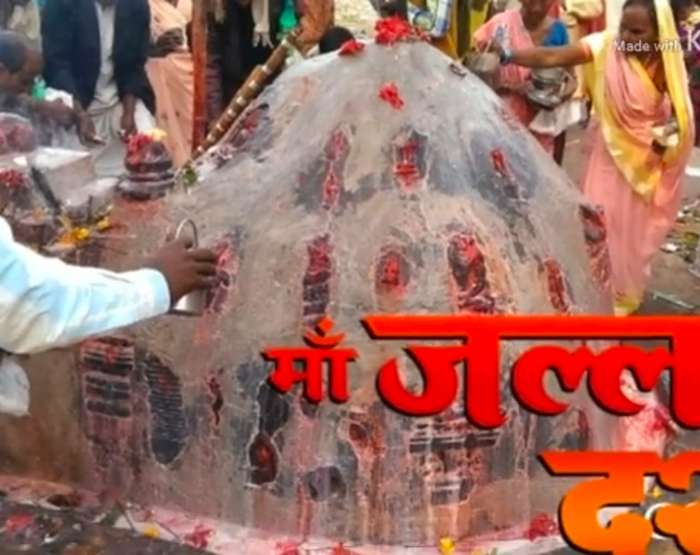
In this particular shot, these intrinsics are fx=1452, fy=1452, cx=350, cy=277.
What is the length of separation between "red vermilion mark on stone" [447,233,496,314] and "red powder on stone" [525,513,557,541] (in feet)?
2.20

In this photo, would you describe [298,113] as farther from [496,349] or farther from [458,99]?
[496,349]

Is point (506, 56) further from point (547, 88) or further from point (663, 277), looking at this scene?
point (663, 277)

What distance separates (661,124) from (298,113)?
2.22m

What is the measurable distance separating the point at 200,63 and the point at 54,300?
4.93 metres

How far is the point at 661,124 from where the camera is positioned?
642 centimetres

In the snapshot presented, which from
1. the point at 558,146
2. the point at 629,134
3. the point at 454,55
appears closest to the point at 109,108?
the point at 454,55

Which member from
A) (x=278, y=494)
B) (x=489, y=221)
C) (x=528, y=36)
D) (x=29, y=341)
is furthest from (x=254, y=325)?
(x=528, y=36)

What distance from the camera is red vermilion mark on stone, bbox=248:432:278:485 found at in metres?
4.37

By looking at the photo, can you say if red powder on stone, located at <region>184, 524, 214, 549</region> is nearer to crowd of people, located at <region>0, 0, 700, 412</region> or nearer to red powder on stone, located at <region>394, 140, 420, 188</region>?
red powder on stone, located at <region>394, 140, 420, 188</region>

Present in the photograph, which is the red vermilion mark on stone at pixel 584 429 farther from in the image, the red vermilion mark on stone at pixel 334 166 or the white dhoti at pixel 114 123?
the white dhoti at pixel 114 123

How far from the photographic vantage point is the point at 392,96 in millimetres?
4629

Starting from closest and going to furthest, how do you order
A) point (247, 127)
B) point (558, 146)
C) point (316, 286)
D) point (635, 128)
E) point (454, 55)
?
point (316, 286), point (247, 127), point (635, 128), point (558, 146), point (454, 55)

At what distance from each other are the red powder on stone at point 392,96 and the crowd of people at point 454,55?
1551mm

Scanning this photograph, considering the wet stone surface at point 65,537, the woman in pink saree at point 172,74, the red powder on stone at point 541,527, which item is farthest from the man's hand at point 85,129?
the red powder on stone at point 541,527
